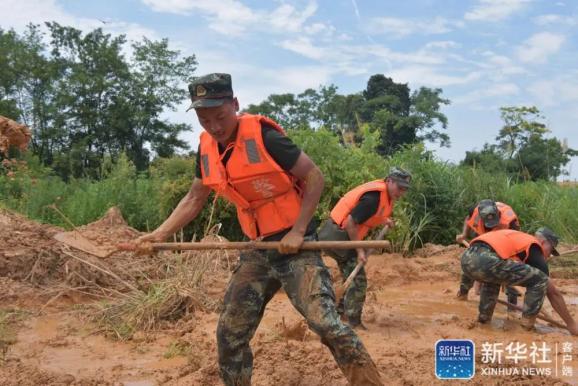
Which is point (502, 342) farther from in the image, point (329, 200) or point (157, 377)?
point (329, 200)

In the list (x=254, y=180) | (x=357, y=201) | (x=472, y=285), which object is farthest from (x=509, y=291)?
(x=254, y=180)

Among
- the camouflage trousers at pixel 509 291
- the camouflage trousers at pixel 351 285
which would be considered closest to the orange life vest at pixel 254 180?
the camouflage trousers at pixel 351 285

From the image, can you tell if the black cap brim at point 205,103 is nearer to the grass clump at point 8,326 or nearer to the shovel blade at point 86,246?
the shovel blade at point 86,246

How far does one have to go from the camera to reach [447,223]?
943 cm

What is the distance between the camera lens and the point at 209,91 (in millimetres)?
2840

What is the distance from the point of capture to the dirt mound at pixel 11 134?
6.58 meters

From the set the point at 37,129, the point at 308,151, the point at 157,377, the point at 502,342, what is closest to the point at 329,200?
the point at 308,151

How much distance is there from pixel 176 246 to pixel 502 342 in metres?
3.14

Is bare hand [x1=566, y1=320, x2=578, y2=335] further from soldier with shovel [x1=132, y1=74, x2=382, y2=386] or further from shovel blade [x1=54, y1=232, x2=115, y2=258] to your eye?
shovel blade [x1=54, y1=232, x2=115, y2=258]

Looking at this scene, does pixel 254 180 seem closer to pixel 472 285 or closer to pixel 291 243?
pixel 291 243

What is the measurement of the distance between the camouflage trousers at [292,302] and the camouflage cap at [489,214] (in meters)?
3.48

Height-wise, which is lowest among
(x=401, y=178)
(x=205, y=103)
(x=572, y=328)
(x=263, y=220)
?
(x=572, y=328)

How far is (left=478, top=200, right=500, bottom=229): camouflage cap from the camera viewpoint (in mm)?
5969

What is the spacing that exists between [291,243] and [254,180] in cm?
38
